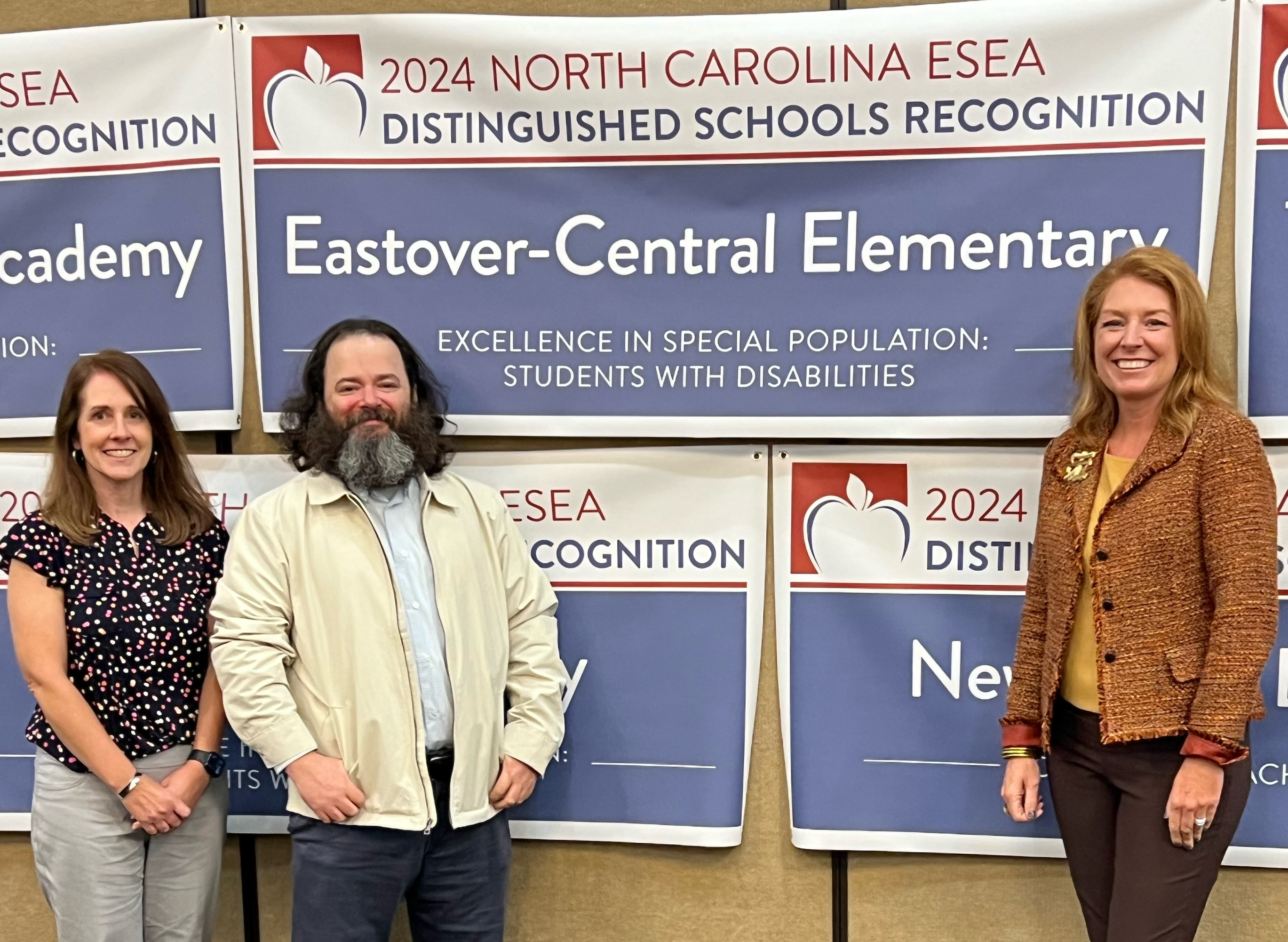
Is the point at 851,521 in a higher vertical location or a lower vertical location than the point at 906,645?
higher

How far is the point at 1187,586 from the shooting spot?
1565mm

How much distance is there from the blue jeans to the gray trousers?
207 millimetres

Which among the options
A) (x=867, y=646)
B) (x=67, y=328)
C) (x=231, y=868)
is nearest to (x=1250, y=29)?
(x=867, y=646)

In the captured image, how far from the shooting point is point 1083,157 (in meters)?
2.04

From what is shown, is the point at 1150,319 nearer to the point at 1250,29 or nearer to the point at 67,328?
the point at 1250,29

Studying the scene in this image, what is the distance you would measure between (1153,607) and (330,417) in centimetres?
148

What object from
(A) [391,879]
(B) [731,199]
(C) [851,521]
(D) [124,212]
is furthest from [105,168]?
(C) [851,521]

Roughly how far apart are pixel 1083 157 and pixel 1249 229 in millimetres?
368

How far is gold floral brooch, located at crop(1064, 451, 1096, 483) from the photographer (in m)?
1.68

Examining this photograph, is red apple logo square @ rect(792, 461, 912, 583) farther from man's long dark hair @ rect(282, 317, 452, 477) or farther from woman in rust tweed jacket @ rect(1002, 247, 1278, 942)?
man's long dark hair @ rect(282, 317, 452, 477)

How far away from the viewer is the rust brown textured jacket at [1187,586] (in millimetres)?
1506

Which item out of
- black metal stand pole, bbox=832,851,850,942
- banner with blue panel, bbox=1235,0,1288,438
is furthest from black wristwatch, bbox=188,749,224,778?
banner with blue panel, bbox=1235,0,1288,438

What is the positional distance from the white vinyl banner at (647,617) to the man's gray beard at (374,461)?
0.36 meters

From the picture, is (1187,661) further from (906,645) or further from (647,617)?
(647,617)
